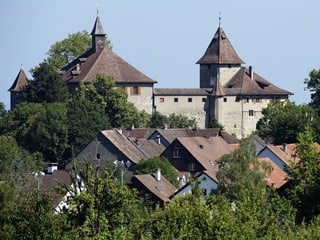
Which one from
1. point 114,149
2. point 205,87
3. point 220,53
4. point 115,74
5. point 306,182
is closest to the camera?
point 306,182

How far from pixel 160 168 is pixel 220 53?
156 feet

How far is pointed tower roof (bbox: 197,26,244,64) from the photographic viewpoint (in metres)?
112

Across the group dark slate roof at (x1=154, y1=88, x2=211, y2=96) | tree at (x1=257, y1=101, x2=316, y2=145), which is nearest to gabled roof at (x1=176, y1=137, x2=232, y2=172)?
tree at (x1=257, y1=101, x2=316, y2=145)

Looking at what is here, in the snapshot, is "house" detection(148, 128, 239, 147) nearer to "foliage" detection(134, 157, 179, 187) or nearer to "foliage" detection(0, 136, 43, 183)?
"foliage" detection(0, 136, 43, 183)

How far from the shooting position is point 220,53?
11200cm

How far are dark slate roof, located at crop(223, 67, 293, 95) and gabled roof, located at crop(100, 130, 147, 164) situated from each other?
27.7 metres

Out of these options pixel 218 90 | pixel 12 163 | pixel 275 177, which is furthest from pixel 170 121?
pixel 275 177

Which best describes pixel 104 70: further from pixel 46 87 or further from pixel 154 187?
pixel 154 187

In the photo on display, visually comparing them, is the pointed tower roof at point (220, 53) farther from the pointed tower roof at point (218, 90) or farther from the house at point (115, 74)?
the house at point (115, 74)

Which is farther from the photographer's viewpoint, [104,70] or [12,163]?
[104,70]

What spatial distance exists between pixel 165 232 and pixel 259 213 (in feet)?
16.3

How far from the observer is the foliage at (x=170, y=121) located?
330ft

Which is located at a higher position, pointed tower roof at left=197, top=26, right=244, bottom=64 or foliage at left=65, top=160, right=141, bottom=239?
pointed tower roof at left=197, top=26, right=244, bottom=64

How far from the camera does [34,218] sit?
33531mm
